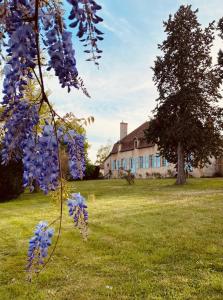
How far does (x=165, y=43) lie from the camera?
29281 mm

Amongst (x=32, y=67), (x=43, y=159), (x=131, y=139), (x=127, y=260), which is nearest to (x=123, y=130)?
(x=131, y=139)

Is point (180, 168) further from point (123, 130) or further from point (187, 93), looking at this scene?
point (123, 130)

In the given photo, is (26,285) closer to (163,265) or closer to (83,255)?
(83,255)

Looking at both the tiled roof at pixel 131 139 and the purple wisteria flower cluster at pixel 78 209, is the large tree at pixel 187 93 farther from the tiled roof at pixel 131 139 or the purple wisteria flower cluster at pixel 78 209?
the purple wisteria flower cluster at pixel 78 209

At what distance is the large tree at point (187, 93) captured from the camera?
2784 centimetres

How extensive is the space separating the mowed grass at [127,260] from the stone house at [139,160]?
90.9 ft

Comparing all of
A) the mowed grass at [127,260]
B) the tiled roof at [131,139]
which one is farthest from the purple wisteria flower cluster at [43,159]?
the tiled roof at [131,139]

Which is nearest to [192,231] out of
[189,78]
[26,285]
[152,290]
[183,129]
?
[152,290]

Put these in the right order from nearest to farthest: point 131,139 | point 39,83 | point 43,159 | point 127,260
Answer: point 39,83 < point 43,159 < point 127,260 < point 131,139

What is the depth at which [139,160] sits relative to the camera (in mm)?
49969

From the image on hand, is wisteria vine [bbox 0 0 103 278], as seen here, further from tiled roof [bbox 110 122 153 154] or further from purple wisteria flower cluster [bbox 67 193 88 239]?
tiled roof [bbox 110 122 153 154]

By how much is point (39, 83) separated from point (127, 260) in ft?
22.1

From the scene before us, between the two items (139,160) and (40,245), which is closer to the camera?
(40,245)

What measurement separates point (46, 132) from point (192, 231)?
9100 mm
